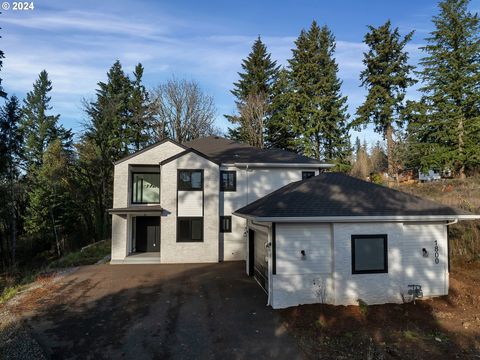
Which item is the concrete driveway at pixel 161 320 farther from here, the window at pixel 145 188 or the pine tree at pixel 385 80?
the pine tree at pixel 385 80

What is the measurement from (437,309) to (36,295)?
13040 mm

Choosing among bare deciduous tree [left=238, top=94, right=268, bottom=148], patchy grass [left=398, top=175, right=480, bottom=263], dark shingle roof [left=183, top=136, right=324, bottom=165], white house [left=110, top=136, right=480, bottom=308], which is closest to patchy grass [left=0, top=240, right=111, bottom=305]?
dark shingle roof [left=183, top=136, right=324, bottom=165]

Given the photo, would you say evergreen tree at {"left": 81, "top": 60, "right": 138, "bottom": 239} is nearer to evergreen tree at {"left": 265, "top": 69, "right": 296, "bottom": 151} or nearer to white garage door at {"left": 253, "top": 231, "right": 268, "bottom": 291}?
evergreen tree at {"left": 265, "top": 69, "right": 296, "bottom": 151}

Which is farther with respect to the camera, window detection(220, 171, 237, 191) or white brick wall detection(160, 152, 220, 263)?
window detection(220, 171, 237, 191)

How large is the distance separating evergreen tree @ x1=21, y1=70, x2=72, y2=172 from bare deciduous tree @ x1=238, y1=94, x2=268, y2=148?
22224 millimetres

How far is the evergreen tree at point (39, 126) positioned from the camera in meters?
34.2

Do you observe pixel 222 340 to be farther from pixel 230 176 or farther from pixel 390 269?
pixel 230 176

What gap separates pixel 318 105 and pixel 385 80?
6.18m

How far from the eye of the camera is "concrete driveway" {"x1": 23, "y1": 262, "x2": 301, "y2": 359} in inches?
265

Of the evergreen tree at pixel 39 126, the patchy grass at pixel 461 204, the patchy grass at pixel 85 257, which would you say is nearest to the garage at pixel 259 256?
the patchy grass at pixel 461 204

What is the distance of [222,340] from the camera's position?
721cm

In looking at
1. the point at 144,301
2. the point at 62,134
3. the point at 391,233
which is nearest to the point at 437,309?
the point at 391,233

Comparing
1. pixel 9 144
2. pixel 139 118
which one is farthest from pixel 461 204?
pixel 139 118

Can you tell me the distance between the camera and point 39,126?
35781 mm
